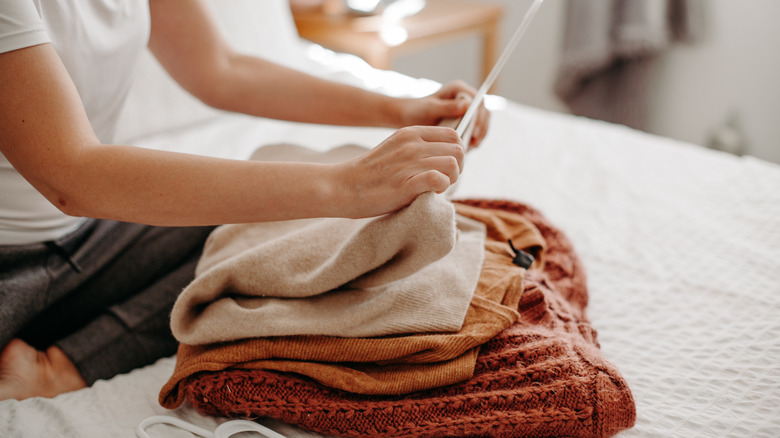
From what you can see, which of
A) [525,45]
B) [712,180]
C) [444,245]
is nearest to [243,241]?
[444,245]

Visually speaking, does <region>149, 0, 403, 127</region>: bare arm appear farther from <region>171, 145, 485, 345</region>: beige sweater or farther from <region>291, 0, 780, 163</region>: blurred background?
<region>291, 0, 780, 163</region>: blurred background

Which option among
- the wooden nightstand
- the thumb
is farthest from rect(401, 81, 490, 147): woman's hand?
the wooden nightstand

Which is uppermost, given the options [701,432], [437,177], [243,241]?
[437,177]

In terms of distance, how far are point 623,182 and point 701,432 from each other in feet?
1.86

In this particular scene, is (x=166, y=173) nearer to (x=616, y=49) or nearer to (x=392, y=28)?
(x=392, y=28)

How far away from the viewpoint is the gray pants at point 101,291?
705 millimetres

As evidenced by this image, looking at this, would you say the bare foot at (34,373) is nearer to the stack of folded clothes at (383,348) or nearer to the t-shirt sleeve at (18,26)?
the stack of folded clothes at (383,348)

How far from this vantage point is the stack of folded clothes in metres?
0.56

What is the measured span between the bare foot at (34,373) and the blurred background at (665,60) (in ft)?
4.23

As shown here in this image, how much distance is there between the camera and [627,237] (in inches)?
36.8

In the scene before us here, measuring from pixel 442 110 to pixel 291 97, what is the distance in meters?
0.23

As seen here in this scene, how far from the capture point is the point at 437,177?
1.80 ft

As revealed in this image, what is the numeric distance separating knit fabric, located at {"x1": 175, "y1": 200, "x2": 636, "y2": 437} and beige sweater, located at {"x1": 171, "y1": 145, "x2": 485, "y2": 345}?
0.05 metres

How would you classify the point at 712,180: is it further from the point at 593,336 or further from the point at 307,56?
the point at 307,56
